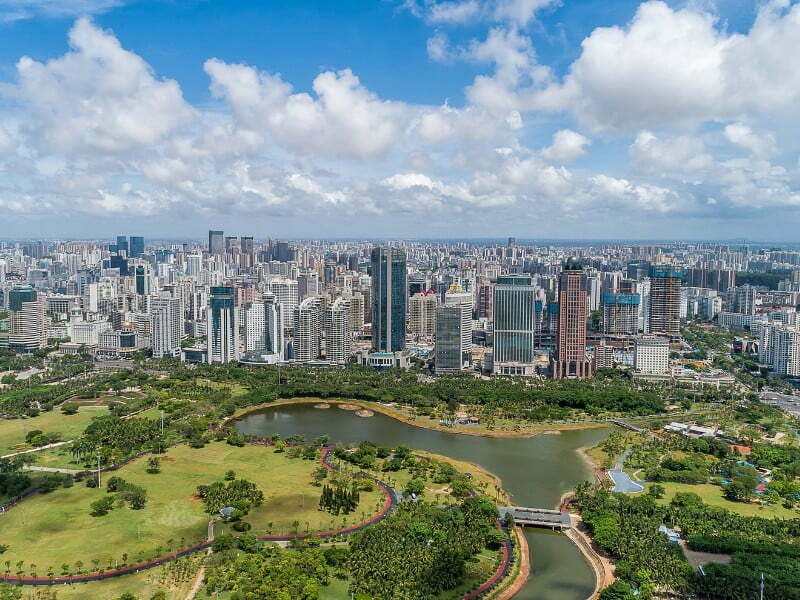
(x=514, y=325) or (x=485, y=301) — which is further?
(x=485, y=301)

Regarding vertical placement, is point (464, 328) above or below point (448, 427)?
above

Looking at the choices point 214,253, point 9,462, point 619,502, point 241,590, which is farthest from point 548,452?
point 214,253

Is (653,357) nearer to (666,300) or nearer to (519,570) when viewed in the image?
(666,300)

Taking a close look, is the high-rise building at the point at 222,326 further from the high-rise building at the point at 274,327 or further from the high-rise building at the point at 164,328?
the high-rise building at the point at 164,328

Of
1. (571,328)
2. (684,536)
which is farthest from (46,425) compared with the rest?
(571,328)

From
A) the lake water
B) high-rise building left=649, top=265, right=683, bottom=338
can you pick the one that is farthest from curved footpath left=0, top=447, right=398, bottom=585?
high-rise building left=649, top=265, right=683, bottom=338

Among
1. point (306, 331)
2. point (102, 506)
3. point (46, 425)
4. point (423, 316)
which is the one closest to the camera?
point (102, 506)

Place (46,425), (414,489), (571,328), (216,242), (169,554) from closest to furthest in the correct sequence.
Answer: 1. (169,554)
2. (414,489)
3. (46,425)
4. (571,328)
5. (216,242)

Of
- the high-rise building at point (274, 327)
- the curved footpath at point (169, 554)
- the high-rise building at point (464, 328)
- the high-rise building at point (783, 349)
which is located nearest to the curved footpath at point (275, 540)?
the curved footpath at point (169, 554)
